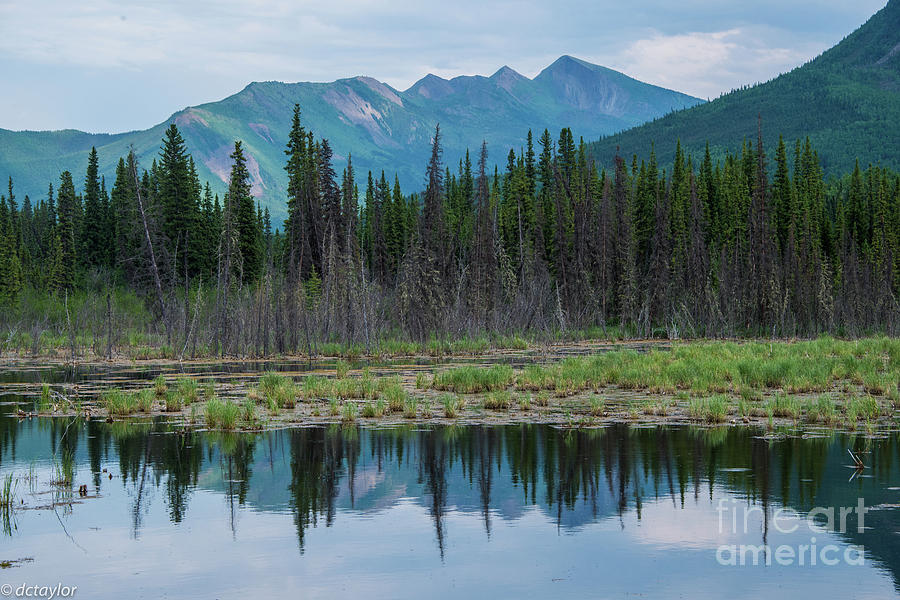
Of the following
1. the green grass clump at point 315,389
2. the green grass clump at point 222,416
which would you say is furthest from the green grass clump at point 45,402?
the green grass clump at point 315,389

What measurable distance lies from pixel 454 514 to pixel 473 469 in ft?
8.87

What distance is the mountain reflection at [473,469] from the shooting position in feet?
42.4

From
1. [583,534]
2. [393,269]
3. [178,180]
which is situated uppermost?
[178,180]

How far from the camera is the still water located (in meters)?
9.91

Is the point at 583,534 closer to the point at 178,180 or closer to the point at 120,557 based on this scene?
the point at 120,557

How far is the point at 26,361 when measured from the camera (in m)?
39.7

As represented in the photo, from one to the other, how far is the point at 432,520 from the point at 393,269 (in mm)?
71682

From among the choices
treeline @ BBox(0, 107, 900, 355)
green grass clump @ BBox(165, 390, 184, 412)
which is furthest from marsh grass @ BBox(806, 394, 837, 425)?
treeline @ BBox(0, 107, 900, 355)

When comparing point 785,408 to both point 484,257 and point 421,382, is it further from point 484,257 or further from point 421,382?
point 484,257

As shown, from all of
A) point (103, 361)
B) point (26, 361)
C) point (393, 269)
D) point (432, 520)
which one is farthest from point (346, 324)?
point (393, 269)

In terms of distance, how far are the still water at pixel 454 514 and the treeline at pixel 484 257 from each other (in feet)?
72.2

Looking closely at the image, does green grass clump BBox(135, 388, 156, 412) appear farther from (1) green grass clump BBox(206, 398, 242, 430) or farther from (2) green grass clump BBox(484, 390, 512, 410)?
(2) green grass clump BBox(484, 390, 512, 410)

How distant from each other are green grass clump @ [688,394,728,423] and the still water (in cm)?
88

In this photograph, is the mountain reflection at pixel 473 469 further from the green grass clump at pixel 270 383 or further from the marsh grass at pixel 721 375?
the marsh grass at pixel 721 375
